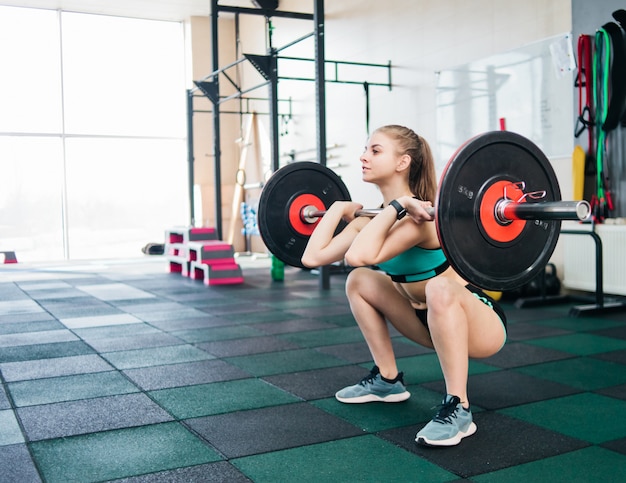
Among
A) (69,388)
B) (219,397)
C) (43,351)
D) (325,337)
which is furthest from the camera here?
Answer: (325,337)

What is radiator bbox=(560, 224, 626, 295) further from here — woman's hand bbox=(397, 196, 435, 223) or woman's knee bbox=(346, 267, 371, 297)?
woman's hand bbox=(397, 196, 435, 223)

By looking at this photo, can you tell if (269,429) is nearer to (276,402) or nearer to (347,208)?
(276,402)

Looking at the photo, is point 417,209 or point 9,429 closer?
point 417,209

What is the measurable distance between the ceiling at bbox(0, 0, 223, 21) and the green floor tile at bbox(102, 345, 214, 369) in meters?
6.80

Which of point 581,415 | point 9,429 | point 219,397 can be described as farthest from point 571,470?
point 9,429

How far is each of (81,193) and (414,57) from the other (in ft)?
18.3

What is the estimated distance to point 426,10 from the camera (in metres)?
5.79

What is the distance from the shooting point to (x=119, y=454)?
1.79 meters

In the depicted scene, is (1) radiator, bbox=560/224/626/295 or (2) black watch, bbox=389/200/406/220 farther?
(1) radiator, bbox=560/224/626/295

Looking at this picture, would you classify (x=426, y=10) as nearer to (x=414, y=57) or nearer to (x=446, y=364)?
Answer: (x=414, y=57)

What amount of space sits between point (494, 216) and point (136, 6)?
349 inches

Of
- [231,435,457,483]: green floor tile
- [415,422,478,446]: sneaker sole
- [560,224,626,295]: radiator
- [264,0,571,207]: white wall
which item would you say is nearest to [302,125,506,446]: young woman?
[415,422,478,446]: sneaker sole

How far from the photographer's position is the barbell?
Answer: 1.60 m

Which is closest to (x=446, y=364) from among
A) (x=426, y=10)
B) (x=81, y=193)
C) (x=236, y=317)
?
(x=236, y=317)
